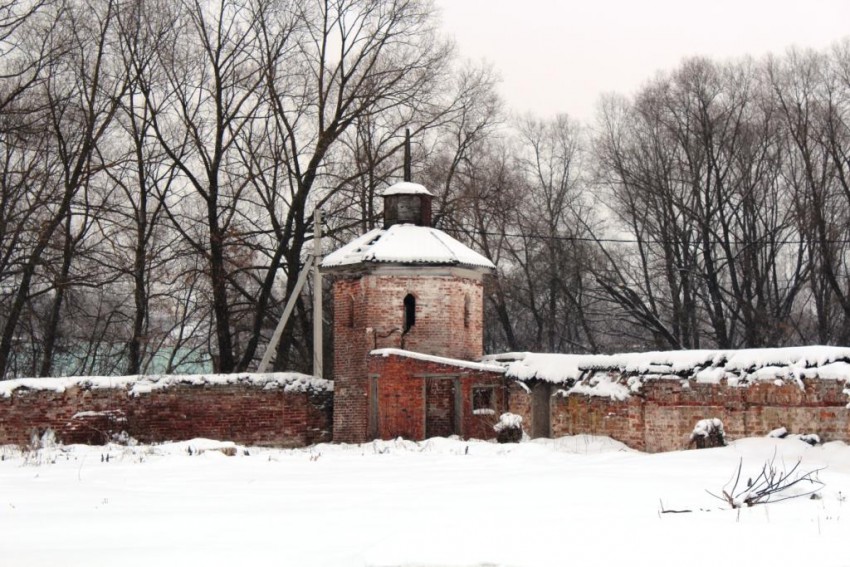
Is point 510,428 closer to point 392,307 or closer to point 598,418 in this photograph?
point 598,418

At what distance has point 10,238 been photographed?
92.1 ft

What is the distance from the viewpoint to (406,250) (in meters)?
24.9

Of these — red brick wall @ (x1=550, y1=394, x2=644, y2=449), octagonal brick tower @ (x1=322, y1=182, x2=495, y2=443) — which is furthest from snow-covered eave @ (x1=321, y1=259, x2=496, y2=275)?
red brick wall @ (x1=550, y1=394, x2=644, y2=449)

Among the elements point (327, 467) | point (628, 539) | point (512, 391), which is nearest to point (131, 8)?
point (512, 391)

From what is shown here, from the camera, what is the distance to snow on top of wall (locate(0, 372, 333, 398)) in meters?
23.2

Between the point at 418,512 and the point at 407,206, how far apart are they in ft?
56.1

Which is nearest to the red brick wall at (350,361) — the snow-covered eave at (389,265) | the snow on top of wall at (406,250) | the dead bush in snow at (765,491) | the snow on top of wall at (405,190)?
the snow-covered eave at (389,265)

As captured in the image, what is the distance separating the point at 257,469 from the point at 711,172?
26.0 m

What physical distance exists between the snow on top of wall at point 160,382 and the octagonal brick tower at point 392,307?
868mm

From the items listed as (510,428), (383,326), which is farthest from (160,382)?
(510,428)

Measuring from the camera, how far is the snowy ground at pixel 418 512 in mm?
8055

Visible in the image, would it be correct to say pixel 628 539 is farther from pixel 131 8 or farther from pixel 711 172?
pixel 711 172

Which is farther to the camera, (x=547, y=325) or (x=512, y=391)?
(x=547, y=325)

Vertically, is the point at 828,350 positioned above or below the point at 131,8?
below
